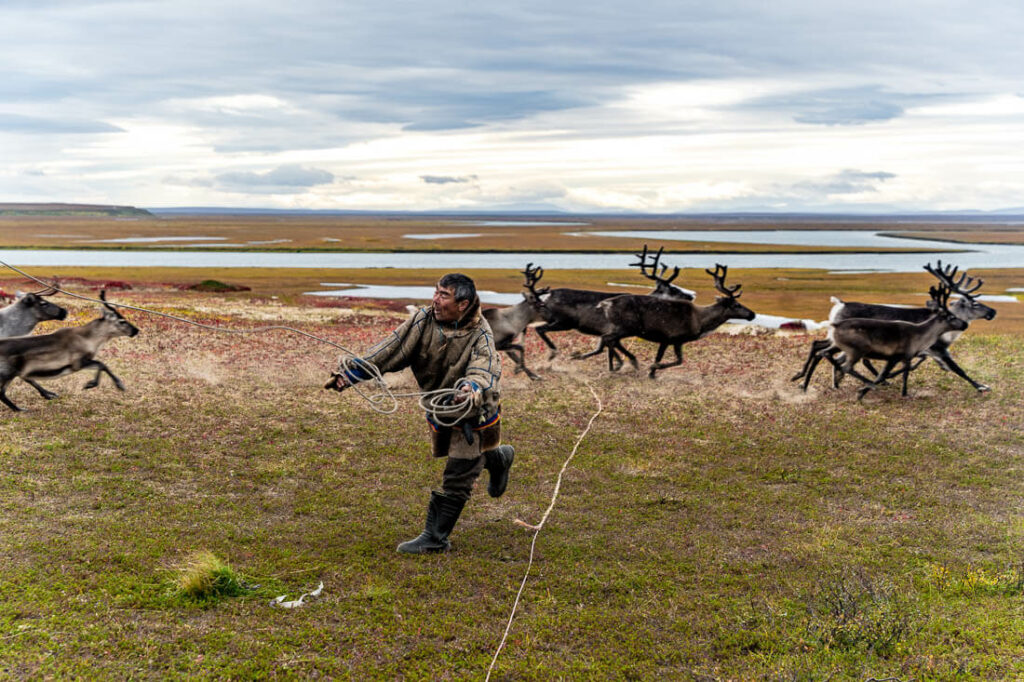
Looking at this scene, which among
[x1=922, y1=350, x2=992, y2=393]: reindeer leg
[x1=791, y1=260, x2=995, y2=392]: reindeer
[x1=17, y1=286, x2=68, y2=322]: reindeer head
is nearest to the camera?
[x1=922, y1=350, x2=992, y2=393]: reindeer leg

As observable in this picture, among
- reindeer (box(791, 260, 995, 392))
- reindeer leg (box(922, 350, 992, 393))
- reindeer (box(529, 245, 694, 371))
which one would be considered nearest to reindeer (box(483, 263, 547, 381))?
reindeer (box(529, 245, 694, 371))

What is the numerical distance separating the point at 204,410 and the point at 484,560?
25.1 feet

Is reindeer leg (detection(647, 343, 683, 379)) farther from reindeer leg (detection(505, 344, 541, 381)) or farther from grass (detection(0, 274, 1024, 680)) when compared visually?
reindeer leg (detection(505, 344, 541, 381))

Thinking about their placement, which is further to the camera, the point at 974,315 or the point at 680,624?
the point at 974,315

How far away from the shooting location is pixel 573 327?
19.1 metres

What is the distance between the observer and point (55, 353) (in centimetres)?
1367

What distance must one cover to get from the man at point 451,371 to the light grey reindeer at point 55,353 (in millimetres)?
8236

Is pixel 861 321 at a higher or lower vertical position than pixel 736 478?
higher

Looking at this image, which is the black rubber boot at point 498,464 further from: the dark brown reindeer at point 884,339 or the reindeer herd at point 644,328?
the dark brown reindeer at point 884,339

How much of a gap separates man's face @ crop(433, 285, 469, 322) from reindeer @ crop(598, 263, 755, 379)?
10.5 meters

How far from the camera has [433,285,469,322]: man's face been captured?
755 cm

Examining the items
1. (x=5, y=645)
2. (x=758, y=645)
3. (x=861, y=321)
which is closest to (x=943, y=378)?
(x=861, y=321)

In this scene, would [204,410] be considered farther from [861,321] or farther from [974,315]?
[974,315]

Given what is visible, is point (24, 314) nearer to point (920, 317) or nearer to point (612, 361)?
point (612, 361)
